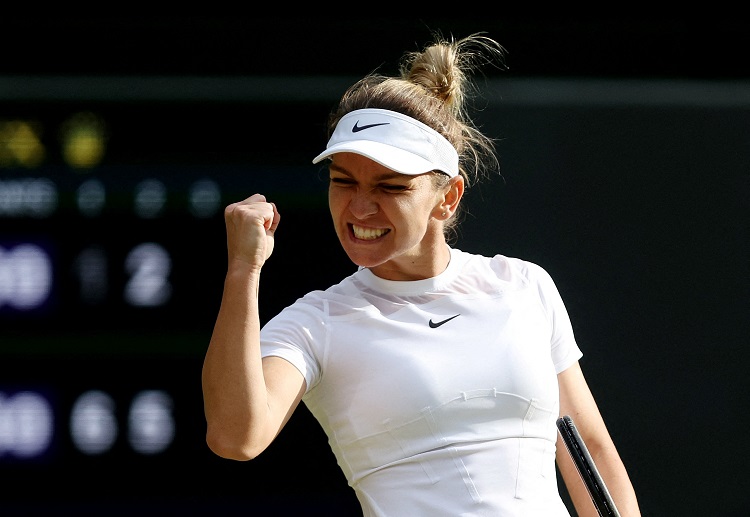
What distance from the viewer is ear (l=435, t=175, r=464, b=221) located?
1.88 metres

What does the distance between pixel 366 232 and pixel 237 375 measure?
30cm

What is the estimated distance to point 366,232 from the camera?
5.81 feet

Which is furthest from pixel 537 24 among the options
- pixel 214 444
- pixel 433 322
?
pixel 214 444

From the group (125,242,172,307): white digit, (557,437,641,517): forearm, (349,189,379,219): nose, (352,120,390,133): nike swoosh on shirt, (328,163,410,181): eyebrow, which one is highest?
(125,242,172,307): white digit

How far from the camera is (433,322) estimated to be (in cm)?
179

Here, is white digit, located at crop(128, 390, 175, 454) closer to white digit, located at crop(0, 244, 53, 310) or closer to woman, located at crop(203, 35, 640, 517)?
white digit, located at crop(0, 244, 53, 310)

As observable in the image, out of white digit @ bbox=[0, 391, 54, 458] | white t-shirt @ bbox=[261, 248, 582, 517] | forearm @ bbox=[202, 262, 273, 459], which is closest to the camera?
forearm @ bbox=[202, 262, 273, 459]

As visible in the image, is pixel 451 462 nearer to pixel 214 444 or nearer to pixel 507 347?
pixel 507 347

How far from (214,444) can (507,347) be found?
0.42 metres

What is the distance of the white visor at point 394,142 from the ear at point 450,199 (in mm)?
15

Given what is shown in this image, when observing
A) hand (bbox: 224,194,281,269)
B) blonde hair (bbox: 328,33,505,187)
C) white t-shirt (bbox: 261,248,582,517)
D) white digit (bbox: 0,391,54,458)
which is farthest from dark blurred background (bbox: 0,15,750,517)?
hand (bbox: 224,194,281,269)

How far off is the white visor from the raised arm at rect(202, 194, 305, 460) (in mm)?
170

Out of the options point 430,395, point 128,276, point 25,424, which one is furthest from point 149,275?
point 430,395

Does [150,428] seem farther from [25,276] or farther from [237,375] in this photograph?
[237,375]
